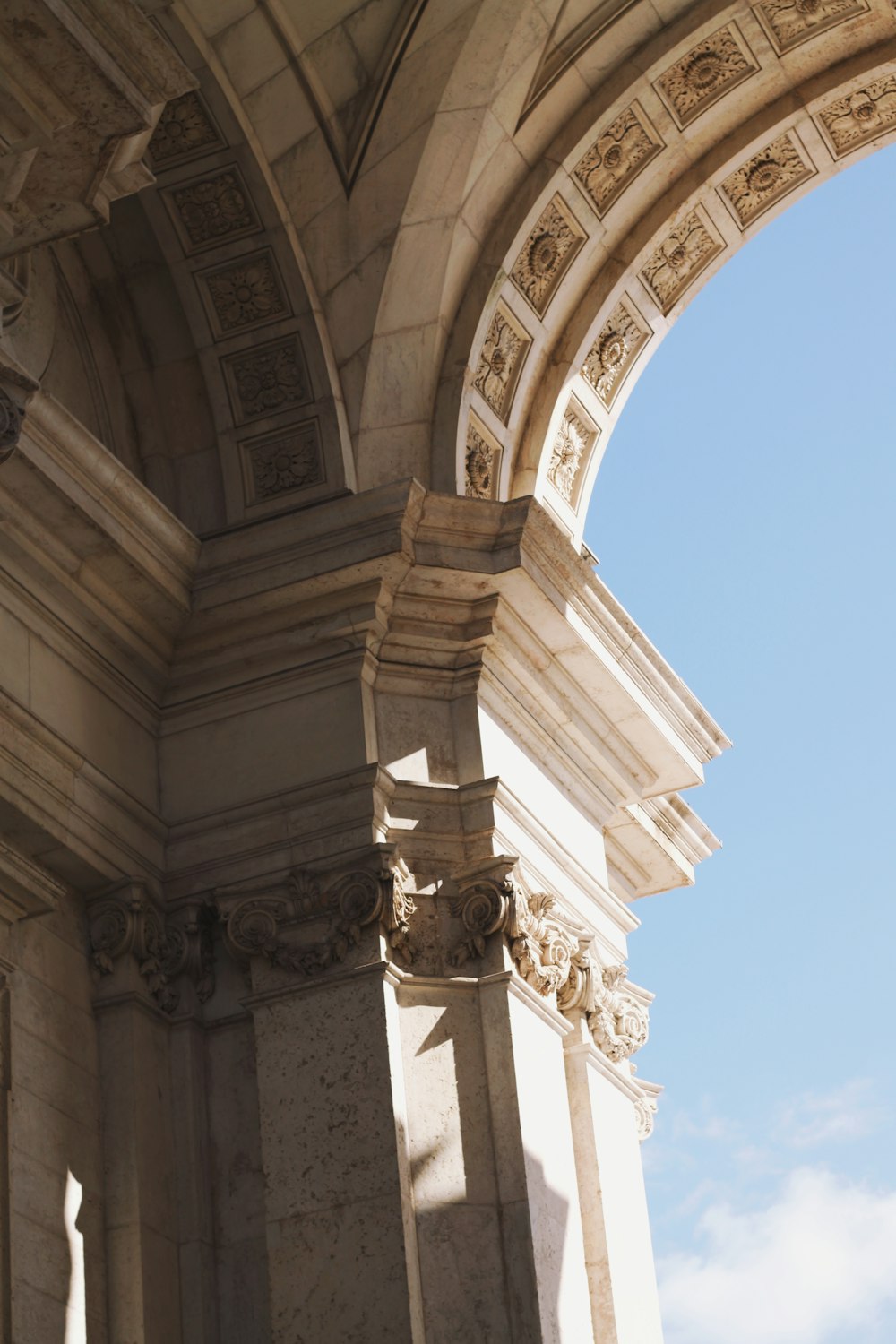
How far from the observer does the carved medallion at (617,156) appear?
15.8 m

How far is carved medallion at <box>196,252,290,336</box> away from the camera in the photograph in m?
15.1

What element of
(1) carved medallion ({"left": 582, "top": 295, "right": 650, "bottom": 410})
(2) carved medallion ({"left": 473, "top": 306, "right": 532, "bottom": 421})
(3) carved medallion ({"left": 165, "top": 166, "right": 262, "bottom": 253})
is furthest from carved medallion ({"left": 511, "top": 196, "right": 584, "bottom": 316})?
(3) carved medallion ({"left": 165, "top": 166, "right": 262, "bottom": 253})

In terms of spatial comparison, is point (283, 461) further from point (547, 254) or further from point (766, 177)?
point (766, 177)

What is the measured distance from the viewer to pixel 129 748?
1413 centimetres

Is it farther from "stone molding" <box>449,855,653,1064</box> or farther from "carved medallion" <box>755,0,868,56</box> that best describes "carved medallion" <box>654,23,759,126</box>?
"stone molding" <box>449,855,653,1064</box>

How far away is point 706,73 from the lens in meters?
16.0

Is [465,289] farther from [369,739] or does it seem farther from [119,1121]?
[119,1121]

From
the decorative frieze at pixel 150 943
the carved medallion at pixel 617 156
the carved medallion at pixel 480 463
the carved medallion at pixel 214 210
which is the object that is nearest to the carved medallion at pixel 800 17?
the carved medallion at pixel 617 156

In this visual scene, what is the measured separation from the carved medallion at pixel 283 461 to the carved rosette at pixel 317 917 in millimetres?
2667

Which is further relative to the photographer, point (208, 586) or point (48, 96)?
point (208, 586)

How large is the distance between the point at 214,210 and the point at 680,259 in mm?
3550

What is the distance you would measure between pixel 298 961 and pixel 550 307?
514cm

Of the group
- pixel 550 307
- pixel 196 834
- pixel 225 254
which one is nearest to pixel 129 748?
pixel 196 834

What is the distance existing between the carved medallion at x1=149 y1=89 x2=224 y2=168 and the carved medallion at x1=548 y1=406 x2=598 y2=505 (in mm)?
3133
